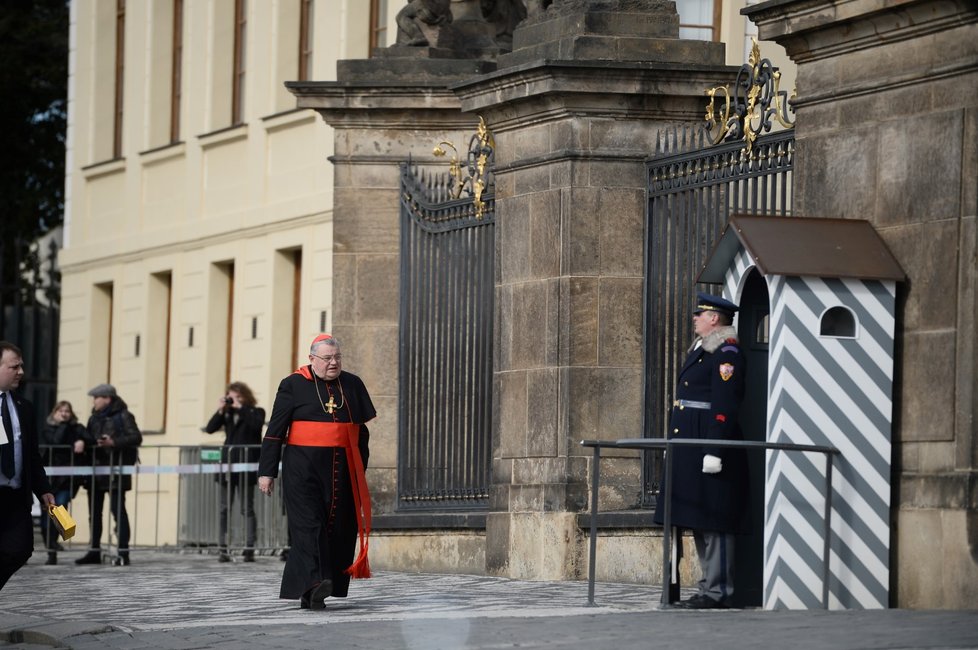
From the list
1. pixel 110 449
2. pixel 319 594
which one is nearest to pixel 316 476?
pixel 319 594

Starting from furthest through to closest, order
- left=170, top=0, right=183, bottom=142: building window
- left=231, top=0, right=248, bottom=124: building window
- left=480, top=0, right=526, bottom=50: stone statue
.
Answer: left=170, top=0, right=183, bottom=142: building window, left=231, top=0, right=248, bottom=124: building window, left=480, top=0, right=526, bottom=50: stone statue

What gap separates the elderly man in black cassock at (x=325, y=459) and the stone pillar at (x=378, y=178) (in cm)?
466

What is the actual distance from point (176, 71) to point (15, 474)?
21230 millimetres

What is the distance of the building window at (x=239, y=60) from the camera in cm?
3241

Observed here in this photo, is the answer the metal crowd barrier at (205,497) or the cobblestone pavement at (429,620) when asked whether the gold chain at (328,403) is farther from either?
the metal crowd barrier at (205,497)

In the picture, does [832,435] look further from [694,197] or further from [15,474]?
[15,474]

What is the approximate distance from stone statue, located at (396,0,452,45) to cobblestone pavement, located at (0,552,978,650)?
4.36 m

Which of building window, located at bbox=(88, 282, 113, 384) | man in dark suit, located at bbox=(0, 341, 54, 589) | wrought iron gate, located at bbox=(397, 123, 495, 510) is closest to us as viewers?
man in dark suit, located at bbox=(0, 341, 54, 589)

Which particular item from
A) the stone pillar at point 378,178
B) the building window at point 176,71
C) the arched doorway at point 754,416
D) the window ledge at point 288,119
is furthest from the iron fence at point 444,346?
the building window at point 176,71

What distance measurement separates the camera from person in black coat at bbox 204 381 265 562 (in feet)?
75.4

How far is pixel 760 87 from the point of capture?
14.7 m

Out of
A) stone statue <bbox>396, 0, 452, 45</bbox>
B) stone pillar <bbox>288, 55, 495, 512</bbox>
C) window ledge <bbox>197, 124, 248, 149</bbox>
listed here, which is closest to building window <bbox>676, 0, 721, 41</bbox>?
window ledge <bbox>197, 124, 248, 149</bbox>

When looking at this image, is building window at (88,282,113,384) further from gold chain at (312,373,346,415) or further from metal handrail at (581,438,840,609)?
metal handrail at (581,438,840,609)

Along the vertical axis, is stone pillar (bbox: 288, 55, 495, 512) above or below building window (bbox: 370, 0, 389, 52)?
below
